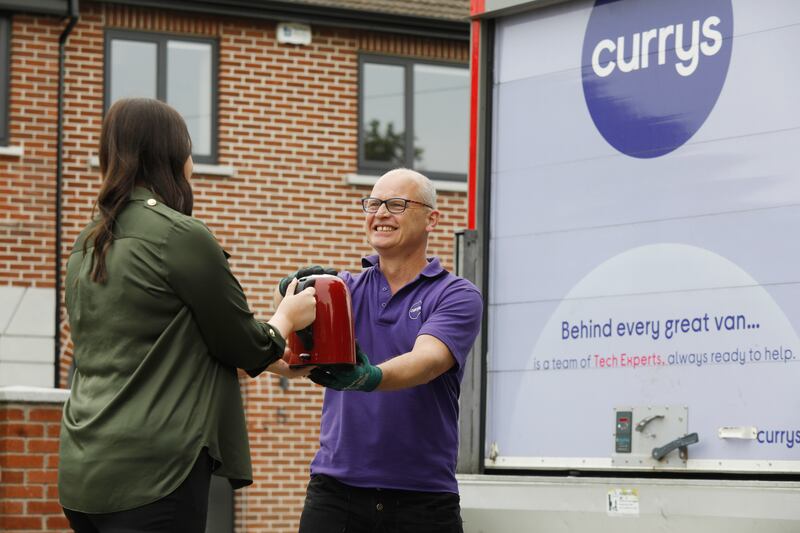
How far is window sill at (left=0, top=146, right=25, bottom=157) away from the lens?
46.2 ft

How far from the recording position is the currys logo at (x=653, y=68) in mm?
4648

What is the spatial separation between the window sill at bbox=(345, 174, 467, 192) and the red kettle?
11355 mm

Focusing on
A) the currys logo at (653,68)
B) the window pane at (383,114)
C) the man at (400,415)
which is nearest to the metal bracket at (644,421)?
the man at (400,415)

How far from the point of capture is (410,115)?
15.9 meters

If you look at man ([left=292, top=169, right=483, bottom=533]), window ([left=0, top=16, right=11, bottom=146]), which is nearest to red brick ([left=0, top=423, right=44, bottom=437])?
man ([left=292, top=169, right=483, bottom=533])

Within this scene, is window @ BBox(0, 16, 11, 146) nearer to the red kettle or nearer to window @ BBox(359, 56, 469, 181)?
window @ BBox(359, 56, 469, 181)

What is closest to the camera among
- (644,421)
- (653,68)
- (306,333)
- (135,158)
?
(135,158)

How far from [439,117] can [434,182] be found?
0.78 metres

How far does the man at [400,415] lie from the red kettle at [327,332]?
0.39 meters

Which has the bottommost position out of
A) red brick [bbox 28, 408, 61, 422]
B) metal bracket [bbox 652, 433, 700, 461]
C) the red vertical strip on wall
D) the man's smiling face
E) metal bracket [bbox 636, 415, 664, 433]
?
red brick [bbox 28, 408, 61, 422]

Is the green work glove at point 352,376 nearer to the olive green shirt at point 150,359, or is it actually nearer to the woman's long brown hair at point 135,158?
the olive green shirt at point 150,359

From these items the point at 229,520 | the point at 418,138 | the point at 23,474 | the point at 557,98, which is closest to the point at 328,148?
the point at 418,138

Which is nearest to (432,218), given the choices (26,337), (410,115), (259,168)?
(26,337)

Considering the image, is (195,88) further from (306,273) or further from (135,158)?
(135,158)
